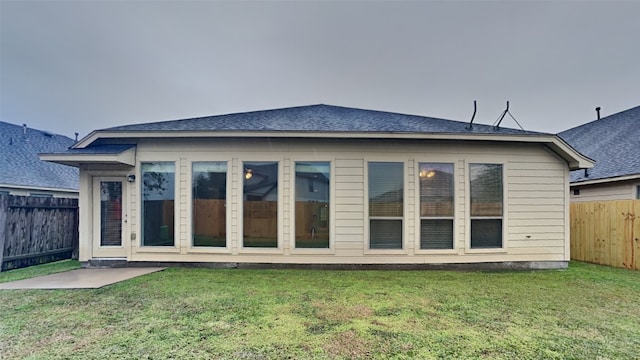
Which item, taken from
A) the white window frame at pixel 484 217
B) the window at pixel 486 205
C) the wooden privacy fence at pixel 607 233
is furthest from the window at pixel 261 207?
the wooden privacy fence at pixel 607 233

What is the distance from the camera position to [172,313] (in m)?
3.78

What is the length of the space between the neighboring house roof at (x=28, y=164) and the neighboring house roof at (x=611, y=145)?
18.5m

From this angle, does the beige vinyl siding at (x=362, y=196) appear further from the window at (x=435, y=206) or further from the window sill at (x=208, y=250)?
the window at (x=435, y=206)

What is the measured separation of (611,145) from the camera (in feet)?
33.9

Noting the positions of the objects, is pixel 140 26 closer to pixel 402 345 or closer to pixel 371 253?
pixel 371 253

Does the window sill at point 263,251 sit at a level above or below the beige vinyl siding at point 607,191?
below

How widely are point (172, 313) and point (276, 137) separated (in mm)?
3813

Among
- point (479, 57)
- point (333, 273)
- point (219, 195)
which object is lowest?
point (333, 273)

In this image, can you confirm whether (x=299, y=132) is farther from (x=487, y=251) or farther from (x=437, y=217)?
(x=487, y=251)

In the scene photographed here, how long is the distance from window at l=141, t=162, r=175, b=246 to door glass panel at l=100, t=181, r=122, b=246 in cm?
57

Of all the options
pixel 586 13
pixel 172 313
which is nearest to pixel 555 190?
pixel 586 13

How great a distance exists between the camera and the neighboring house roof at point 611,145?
856cm

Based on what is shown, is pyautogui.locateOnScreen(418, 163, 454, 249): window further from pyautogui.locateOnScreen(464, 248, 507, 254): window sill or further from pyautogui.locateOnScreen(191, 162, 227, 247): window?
pyautogui.locateOnScreen(191, 162, 227, 247): window

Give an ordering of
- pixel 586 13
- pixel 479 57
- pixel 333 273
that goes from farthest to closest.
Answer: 1. pixel 479 57
2. pixel 586 13
3. pixel 333 273
